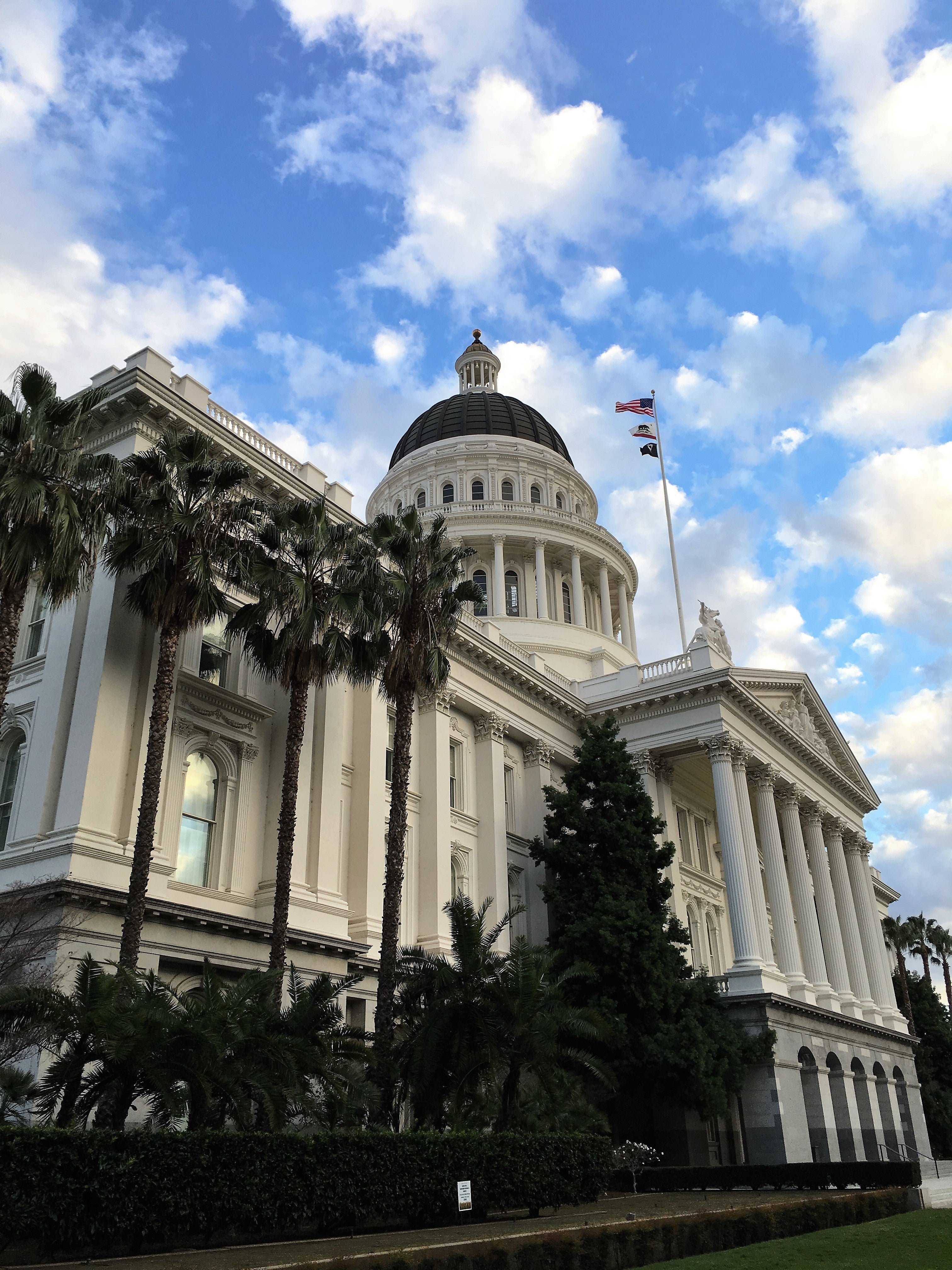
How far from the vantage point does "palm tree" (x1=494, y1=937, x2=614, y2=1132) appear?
22312 millimetres

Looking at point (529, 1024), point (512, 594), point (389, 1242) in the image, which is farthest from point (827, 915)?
point (389, 1242)

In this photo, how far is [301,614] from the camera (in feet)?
79.9

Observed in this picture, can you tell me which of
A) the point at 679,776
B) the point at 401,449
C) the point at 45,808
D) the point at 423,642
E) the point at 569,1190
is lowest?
the point at 569,1190

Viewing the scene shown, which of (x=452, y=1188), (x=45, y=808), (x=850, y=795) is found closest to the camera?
(x=452, y=1188)

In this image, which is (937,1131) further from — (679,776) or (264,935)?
(264,935)

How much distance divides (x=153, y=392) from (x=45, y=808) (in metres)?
10.4

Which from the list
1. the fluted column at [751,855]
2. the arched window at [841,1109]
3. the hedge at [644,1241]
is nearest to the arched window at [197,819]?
→ the hedge at [644,1241]

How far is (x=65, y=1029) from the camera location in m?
16.2

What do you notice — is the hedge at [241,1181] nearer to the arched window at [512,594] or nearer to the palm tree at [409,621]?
the palm tree at [409,621]

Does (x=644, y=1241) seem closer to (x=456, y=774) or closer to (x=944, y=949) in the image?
(x=456, y=774)

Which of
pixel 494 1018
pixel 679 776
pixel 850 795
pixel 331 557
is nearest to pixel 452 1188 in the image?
pixel 494 1018

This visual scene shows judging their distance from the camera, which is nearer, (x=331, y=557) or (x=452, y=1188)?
(x=452, y=1188)

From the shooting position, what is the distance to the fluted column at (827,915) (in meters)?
47.6

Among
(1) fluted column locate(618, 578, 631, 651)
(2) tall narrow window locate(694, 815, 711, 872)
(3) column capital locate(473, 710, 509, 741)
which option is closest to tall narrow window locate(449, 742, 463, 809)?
(3) column capital locate(473, 710, 509, 741)
